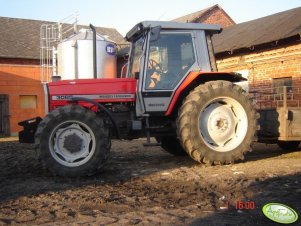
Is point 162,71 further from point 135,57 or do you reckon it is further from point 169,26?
point 135,57

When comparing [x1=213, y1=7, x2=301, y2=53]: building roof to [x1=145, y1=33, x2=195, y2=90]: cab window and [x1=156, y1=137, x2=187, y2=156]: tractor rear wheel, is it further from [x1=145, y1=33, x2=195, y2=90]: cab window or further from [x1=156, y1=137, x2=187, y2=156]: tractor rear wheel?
[x1=145, y1=33, x2=195, y2=90]: cab window

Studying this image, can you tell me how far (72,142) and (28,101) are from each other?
16719 mm

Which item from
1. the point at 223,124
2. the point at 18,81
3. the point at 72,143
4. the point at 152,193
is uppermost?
the point at 18,81

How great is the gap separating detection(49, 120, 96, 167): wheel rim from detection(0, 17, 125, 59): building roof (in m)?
16.1

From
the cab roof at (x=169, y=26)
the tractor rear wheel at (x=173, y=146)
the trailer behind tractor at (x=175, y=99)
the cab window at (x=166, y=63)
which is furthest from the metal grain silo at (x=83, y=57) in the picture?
the cab window at (x=166, y=63)

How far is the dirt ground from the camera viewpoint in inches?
168

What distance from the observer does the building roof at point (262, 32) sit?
14.2 metres

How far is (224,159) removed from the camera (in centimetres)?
714

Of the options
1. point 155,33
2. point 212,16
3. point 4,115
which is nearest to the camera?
point 155,33

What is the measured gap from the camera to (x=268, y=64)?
1471 centimetres

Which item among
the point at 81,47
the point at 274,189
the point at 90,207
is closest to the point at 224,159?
the point at 274,189

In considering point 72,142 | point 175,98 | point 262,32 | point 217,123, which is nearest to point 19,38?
point 262,32

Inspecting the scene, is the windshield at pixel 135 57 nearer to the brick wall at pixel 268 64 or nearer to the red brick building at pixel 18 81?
the brick wall at pixel 268 64

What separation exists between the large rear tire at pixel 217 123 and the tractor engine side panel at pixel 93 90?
1.00 meters
